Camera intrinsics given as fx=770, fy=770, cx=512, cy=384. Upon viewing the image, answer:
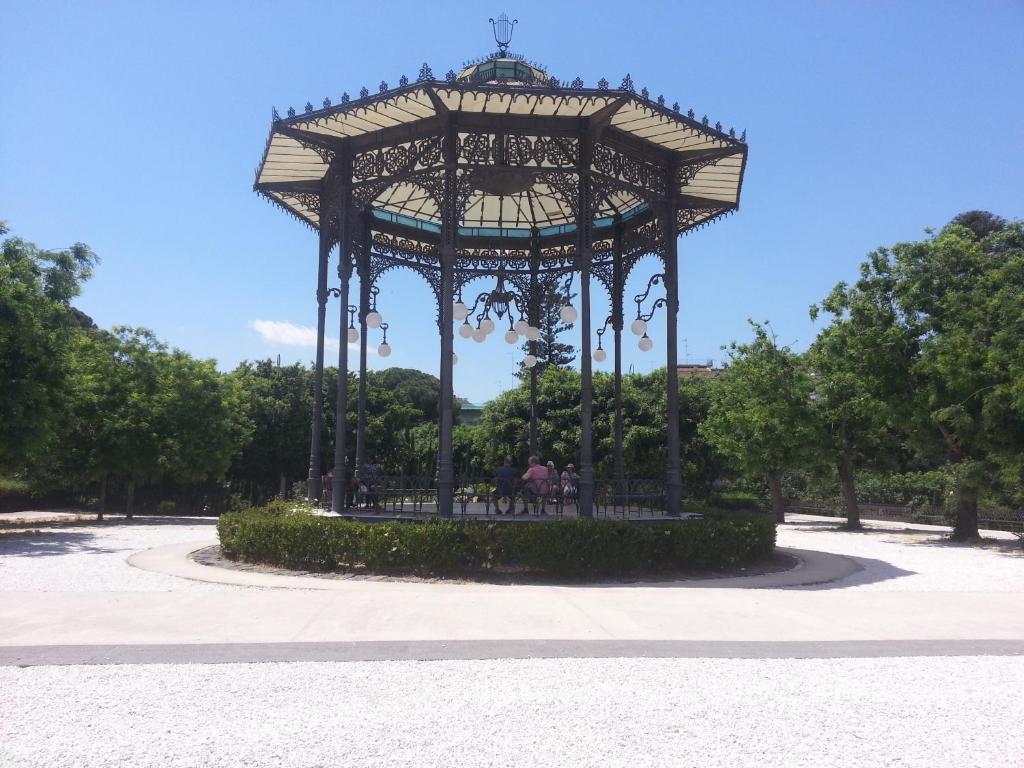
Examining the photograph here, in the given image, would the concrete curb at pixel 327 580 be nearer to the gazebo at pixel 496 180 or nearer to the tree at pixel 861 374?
the gazebo at pixel 496 180

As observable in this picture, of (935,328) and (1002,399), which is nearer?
(1002,399)

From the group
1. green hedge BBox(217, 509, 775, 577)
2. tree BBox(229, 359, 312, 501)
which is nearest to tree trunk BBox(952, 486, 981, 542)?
green hedge BBox(217, 509, 775, 577)

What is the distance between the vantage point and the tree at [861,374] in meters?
22.7

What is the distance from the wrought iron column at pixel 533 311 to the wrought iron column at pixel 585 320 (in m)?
4.21

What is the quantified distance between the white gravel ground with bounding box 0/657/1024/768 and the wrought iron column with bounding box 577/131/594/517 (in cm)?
552

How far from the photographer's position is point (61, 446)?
80.7ft

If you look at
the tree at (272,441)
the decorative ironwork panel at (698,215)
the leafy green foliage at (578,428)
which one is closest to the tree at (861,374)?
the leafy green foliage at (578,428)

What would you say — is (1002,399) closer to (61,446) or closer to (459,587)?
(459,587)

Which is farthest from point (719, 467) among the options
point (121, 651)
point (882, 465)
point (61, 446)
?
point (121, 651)

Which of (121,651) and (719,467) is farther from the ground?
(719,467)

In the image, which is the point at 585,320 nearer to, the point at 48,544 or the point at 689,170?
the point at 689,170

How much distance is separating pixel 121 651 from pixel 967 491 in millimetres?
21435

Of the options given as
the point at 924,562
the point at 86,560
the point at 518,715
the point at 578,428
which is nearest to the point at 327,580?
the point at 86,560

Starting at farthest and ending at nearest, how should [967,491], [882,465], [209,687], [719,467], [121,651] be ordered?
[719,467] → [882,465] → [967,491] → [121,651] → [209,687]
